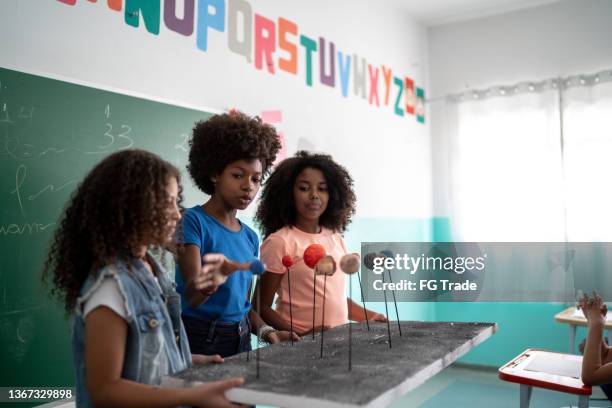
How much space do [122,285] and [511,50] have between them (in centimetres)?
414

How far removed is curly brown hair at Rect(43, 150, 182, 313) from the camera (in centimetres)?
112

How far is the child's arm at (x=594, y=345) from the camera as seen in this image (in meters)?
1.88

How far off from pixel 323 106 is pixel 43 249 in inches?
77.5

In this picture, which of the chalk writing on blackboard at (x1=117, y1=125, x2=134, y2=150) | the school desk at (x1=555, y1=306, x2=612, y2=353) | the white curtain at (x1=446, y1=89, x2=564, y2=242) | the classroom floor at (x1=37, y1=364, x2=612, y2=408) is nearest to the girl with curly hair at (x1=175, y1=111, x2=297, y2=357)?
the chalk writing on blackboard at (x1=117, y1=125, x2=134, y2=150)

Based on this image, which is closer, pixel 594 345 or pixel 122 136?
pixel 594 345

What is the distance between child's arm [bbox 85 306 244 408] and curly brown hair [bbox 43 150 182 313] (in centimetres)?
13

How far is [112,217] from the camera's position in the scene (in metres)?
1.12

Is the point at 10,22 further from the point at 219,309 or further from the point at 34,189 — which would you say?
the point at 219,309

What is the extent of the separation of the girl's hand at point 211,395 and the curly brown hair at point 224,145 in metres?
0.76

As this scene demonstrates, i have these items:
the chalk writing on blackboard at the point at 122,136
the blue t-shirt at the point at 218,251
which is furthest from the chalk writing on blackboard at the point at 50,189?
the blue t-shirt at the point at 218,251

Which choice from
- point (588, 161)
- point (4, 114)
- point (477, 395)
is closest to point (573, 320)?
point (477, 395)

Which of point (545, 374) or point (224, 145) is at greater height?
point (224, 145)

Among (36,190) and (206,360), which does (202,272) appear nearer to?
(206,360)

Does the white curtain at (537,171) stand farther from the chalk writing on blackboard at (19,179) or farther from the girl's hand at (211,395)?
the girl's hand at (211,395)
